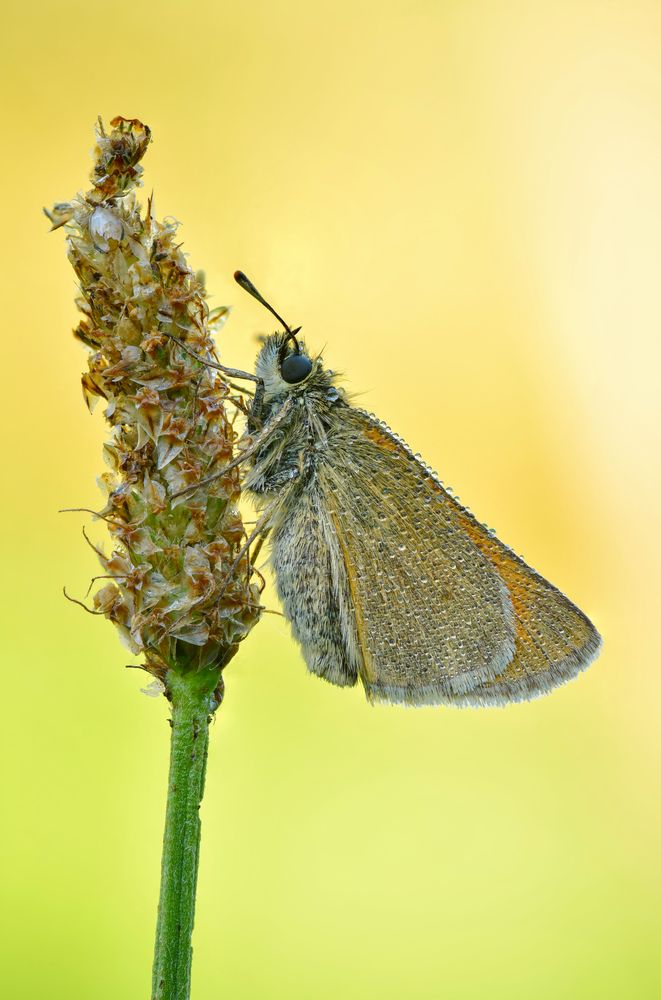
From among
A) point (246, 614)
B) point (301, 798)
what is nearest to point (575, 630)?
point (246, 614)

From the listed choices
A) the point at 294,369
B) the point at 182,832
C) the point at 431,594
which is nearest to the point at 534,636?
the point at 431,594

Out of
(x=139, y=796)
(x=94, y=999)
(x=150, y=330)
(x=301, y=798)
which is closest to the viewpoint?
(x=150, y=330)

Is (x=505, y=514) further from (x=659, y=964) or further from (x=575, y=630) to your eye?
(x=659, y=964)

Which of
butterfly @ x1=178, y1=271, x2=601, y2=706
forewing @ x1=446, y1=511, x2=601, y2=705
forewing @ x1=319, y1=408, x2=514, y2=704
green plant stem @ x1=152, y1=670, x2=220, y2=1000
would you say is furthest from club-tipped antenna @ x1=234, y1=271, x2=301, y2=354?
green plant stem @ x1=152, y1=670, x2=220, y2=1000

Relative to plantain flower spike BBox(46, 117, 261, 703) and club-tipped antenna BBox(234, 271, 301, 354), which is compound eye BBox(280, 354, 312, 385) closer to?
club-tipped antenna BBox(234, 271, 301, 354)

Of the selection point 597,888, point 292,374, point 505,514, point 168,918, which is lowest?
point 168,918

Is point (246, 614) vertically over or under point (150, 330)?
under

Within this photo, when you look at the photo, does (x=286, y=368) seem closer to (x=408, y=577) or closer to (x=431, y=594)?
(x=408, y=577)
